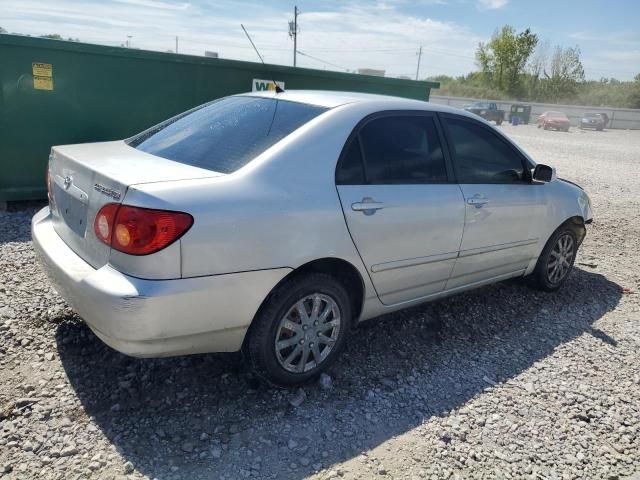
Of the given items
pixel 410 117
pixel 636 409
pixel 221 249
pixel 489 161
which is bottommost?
pixel 636 409

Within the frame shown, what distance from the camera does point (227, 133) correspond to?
3.06 metres

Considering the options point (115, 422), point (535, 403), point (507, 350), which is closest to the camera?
point (115, 422)

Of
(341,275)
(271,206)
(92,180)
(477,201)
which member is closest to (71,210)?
(92,180)

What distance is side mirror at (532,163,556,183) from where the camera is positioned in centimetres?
411

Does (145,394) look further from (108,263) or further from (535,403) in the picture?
(535,403)

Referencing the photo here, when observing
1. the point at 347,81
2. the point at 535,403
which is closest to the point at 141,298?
the point at 535,403

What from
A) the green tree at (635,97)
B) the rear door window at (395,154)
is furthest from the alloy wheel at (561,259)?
the green tree at (635,97)

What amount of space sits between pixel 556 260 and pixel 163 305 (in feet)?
12.3

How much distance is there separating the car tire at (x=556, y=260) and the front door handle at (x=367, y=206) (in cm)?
227

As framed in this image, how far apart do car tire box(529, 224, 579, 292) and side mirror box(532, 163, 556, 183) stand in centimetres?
69

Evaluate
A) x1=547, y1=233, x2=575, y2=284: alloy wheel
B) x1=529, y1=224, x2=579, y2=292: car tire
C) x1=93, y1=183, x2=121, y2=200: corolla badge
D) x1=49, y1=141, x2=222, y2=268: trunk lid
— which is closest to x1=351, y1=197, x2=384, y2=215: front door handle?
x1=49, y1=141, x2=222, y2=268: trunk lid

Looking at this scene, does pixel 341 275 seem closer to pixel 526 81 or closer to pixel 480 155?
pixel 480 155

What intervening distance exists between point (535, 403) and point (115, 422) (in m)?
2.38

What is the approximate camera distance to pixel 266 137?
9.55 feet
